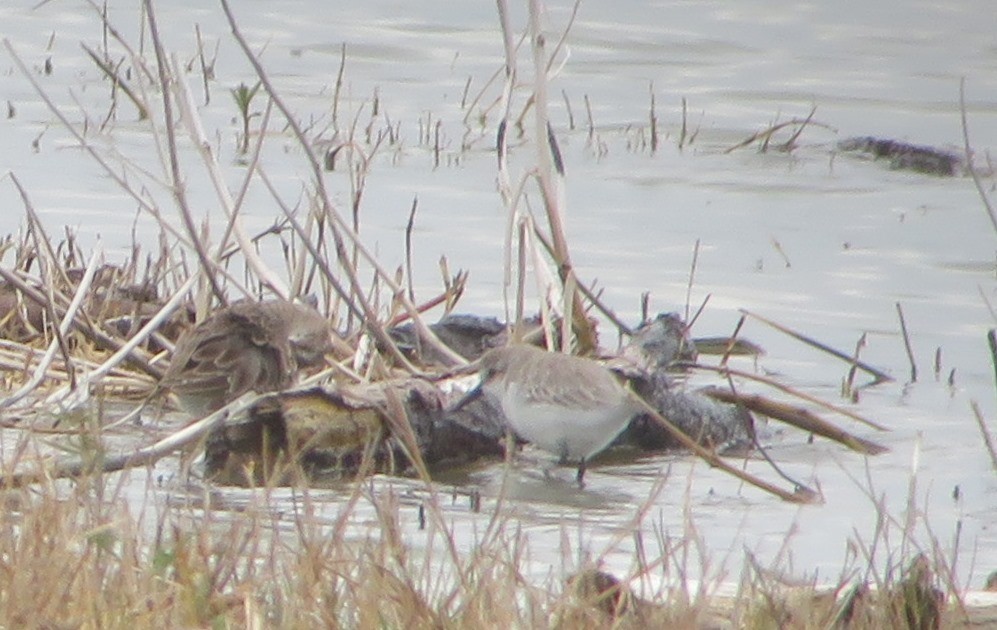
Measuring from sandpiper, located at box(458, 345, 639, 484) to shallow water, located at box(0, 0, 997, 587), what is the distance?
0.14 m

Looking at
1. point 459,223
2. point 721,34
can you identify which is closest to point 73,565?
point 459,223

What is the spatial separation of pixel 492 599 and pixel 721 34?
1236cm

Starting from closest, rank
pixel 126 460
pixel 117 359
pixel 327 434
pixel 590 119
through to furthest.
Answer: pixel 126 460 → pixel 327 434 → pixel 117 359 → pixel 590 119

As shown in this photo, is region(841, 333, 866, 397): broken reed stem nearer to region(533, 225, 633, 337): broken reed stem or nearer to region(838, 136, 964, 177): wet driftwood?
region(533, 225, 633, 337): broken reed stem

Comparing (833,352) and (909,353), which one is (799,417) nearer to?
(833,352)

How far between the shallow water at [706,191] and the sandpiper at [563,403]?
145mm

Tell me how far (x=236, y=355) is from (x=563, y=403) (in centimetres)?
104

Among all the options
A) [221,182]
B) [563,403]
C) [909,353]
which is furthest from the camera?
[909,353]

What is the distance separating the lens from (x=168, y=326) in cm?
781

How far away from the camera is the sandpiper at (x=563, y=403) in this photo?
21.2ft

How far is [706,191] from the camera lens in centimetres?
1167

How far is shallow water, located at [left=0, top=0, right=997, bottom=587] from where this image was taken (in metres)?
6.54

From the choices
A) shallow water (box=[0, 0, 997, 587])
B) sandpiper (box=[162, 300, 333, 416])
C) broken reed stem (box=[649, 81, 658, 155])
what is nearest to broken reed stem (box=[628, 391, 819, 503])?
shallow water (box=[0, 0, 997, 587])

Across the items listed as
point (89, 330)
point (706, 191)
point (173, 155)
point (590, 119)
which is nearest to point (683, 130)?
point (590, 119)
